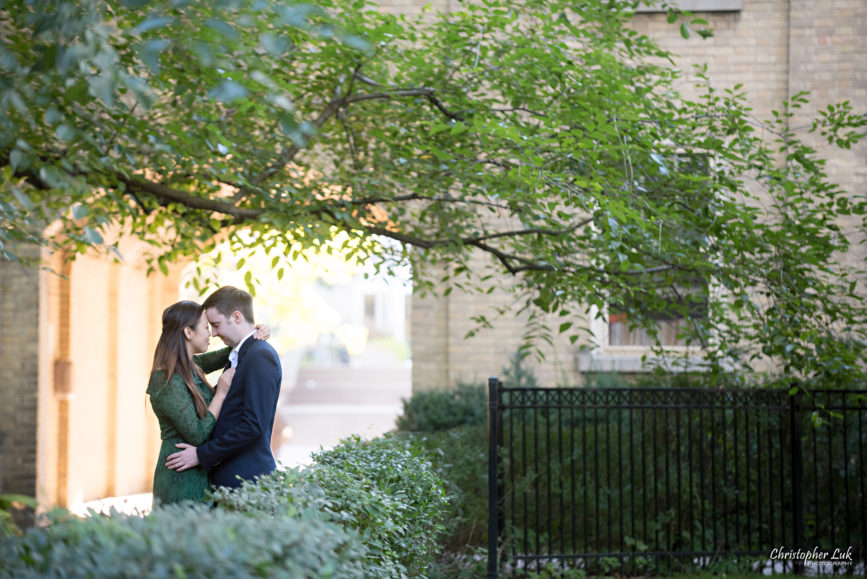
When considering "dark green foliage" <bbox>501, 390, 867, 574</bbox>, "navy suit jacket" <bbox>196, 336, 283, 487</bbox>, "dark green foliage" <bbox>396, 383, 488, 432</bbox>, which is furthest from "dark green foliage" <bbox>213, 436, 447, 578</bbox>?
"dark green foliage" <bbox>396, 383, 488, 432</bbox>

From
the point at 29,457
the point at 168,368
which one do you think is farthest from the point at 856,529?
the point at 29,457

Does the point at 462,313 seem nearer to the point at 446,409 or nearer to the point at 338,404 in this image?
the point at 446,409

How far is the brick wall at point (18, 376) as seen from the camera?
1068cm

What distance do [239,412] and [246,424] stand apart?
0.12 metres

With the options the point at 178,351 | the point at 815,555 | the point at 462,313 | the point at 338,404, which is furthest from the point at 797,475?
the point at 338,404

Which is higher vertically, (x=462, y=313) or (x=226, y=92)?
(x=226, y=92)

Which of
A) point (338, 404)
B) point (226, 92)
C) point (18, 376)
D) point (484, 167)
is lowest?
point (338, 404)

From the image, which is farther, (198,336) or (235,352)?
(235,352)

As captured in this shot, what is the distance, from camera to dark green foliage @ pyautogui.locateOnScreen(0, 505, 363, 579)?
230 cm

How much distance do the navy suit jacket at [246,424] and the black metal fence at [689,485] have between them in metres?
3.57

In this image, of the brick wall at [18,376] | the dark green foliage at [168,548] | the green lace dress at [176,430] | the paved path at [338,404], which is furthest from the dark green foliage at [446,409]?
the paved path at [338,404]

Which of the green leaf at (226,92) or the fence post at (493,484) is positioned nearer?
the green leaf at (226,92)

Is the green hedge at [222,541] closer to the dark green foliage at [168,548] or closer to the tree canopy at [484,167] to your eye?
the dark green foliage at [168,548]

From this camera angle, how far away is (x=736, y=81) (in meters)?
11.9
